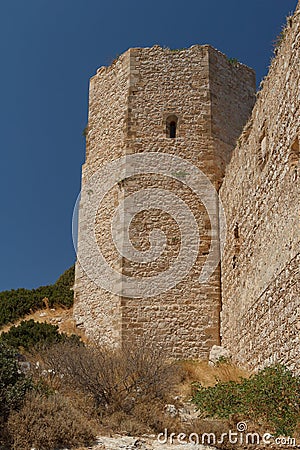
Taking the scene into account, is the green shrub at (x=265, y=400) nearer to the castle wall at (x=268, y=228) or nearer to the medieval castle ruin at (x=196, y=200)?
the castle wall at (x=268, y=228)

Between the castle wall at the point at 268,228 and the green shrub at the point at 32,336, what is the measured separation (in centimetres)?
354

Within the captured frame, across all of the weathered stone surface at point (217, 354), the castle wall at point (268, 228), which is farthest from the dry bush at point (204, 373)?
the castle wall at point (268, 228)

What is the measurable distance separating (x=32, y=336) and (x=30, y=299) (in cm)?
428

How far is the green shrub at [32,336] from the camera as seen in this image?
38.4 ft

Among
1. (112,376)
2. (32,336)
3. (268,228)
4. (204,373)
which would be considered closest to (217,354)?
(204,373)

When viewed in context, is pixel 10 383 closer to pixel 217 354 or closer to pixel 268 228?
pixel 268 228

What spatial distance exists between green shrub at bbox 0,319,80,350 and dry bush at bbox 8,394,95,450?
4881 mm

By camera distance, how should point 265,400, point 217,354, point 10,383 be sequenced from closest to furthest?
point 10,383
point 265,400
point 217,354

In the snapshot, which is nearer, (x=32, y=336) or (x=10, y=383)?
(x=10, y=383)

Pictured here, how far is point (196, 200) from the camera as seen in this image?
13.2m

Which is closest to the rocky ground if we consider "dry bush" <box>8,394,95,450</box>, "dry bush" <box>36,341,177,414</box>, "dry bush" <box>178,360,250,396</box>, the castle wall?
"dry bush" <box>8,394,95,450</box>

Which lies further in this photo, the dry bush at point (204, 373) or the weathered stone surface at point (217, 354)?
the weathered stone surface at point (217, 354)

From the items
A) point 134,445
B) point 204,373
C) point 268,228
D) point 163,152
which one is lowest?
point 134,445

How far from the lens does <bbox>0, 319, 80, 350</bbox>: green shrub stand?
38.4 feet
